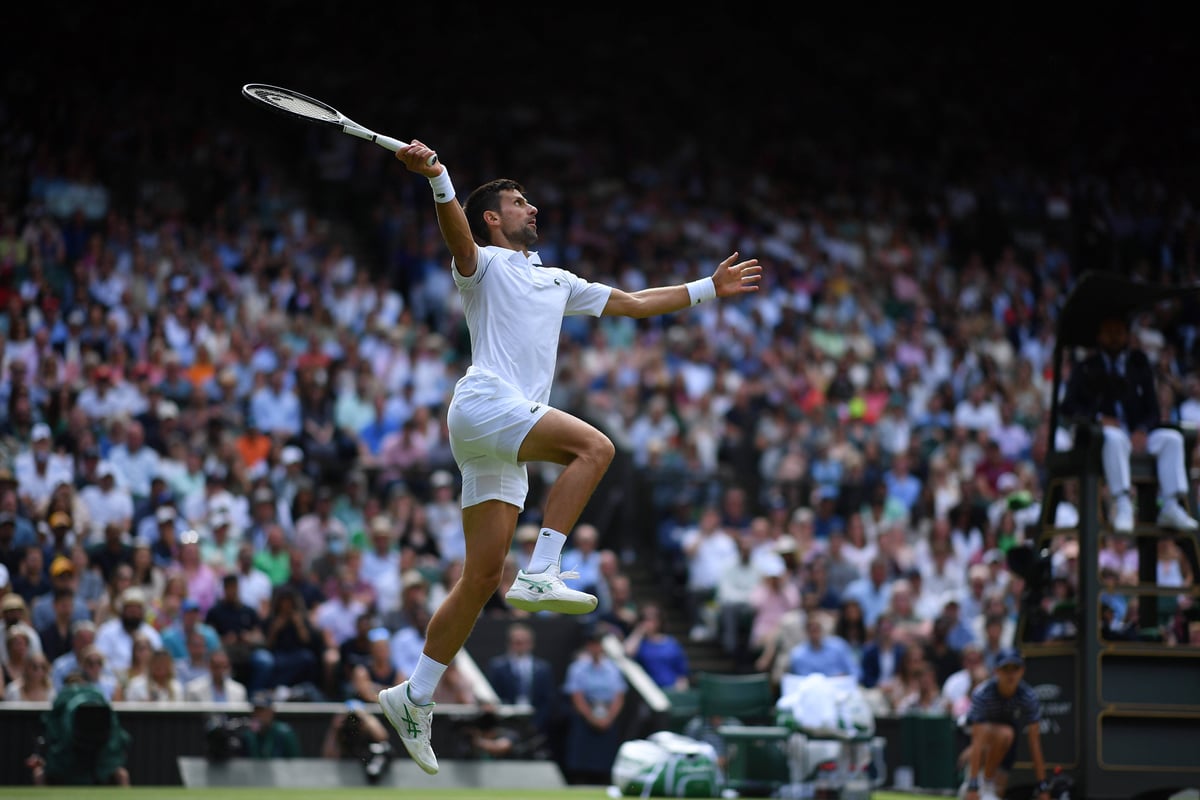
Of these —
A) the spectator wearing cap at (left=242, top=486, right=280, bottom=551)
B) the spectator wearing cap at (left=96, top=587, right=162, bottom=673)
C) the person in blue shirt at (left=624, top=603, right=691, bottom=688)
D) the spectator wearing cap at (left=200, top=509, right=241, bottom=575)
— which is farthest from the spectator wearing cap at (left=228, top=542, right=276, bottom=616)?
the person in blue shirt at (left=624, top=603, right=691, bottom=688)

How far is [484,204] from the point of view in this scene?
8.61 m

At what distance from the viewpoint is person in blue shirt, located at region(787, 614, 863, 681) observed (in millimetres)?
16531

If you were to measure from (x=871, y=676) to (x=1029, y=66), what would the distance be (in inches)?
680

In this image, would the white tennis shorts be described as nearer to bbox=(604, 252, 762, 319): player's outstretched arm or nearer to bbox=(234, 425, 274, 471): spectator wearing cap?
bbox=(604, 252, 762, 319): player's outstretched arm

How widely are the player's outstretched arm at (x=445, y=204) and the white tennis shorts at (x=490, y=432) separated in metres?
0.59

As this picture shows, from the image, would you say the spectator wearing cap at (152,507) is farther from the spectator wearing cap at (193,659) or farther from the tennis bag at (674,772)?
the tennis bag at (674,772)

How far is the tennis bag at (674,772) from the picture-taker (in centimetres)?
1352

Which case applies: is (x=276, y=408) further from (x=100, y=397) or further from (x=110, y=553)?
(x=110, y=553)

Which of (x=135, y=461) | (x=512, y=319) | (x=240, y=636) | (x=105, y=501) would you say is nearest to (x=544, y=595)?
(x=512, y=319)

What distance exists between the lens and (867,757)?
13.8 metres

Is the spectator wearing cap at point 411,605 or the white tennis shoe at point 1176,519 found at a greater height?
the white tennis shoe at point 1176,519

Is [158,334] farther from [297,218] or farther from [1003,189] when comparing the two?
[1003,189]

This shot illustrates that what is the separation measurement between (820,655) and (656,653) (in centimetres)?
173

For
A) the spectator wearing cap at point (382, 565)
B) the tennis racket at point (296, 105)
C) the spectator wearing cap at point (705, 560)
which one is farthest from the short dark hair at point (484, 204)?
the spectator wearing cap at point (705, 560)
